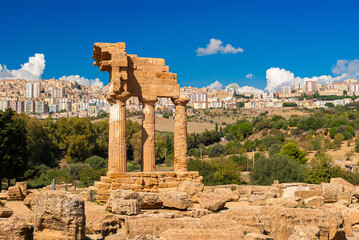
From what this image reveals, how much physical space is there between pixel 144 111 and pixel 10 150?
50.4 feet

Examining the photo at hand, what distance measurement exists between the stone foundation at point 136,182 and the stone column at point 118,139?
487 millimetres

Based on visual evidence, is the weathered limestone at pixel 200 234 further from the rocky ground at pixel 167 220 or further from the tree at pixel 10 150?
the tree at pixel 10 150

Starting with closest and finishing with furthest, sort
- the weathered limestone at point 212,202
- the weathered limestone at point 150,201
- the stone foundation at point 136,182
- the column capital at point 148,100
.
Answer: the weathered limestone at point 150,201, the weathered limestone at point 212,202, the stone foundation at point 136,182, the column capital at point 148,100

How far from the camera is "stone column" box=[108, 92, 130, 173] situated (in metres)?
16.6

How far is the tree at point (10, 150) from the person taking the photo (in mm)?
28516

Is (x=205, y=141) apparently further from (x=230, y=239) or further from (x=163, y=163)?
(x=230, y=239)

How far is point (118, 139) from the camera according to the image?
55.0 feet

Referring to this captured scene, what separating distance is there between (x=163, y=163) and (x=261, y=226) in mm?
47789

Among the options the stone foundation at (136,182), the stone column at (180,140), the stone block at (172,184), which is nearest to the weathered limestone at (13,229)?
the stone foundation at (136,182)

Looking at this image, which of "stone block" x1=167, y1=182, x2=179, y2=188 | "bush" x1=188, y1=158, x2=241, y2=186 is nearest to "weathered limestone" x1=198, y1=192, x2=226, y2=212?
"stone block" x1=167, y1=182, x2=179, y2=188

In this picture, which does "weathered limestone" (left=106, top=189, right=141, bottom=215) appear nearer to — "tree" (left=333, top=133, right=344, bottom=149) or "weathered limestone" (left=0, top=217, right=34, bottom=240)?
"weathered limestone" (left=0, top=217, right=34, bottom=240)

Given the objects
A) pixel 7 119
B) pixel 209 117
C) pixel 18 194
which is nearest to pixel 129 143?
pixel 7 119

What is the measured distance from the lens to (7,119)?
100 ft

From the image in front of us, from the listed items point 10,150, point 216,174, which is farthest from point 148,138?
point 216,174
